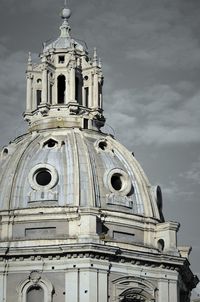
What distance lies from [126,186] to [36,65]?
14.5 m

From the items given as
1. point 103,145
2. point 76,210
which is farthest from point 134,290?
point 103,145

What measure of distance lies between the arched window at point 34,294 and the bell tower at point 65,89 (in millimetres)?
15152

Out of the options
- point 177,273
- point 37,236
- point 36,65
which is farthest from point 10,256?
point 36,65

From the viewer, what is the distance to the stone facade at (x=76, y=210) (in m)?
72.9

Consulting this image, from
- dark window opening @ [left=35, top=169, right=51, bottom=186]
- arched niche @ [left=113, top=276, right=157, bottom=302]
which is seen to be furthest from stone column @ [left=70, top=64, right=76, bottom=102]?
arched niche @ [left=113, top=276, right=157, bottom=302]

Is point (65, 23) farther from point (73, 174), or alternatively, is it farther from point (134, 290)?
point (134, 290)

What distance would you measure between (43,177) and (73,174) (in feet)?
8.30

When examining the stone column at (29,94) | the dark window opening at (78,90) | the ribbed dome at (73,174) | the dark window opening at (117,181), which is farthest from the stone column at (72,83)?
the dark window opening at (117,181)

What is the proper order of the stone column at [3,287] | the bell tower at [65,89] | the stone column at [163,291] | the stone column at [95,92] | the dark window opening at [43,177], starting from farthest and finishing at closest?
the stone column at [95,92] < the bell tower at [65,89] < the dark window opening at [43,177] < the stone column at [163,291] < the stone column at [3,287]

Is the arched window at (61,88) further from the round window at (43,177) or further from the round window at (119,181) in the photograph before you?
the round window at (119,181)

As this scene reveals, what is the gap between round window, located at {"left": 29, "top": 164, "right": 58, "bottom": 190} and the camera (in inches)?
3036

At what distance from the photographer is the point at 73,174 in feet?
253

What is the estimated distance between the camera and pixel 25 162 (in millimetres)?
79312

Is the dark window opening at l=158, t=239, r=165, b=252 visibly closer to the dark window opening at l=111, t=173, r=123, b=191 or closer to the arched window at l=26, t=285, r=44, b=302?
the dark window opening at l=111, t=173, r=123, b=191
